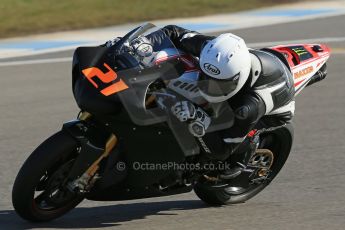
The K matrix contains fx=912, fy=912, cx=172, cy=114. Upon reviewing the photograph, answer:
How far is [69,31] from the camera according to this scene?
46.7ft

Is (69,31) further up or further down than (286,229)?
further down

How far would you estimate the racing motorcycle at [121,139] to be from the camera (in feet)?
17.7

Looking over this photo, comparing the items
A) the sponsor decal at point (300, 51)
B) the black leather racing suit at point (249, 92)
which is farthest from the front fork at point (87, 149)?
the sponsor decal at point (300, 51)

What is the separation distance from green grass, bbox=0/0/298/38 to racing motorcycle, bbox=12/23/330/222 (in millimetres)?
8611

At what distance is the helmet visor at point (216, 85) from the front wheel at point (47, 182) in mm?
856

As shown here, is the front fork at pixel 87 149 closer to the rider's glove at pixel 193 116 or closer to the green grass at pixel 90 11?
the rider's glove at pixel 193 116

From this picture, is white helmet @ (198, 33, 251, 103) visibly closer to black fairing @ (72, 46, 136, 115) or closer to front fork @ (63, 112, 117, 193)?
black fairing @ (72, 46, 136, 115)

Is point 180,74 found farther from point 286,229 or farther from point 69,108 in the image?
point 69,108

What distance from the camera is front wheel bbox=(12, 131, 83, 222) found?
5.39m

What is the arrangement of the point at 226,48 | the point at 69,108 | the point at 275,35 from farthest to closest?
1. the point at 275,35
2. the point at 69,108
3. the point at 226,48

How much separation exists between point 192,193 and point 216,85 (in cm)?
141

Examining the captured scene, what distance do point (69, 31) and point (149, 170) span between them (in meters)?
8.85

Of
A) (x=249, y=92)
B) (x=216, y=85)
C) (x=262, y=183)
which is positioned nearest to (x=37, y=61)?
(x=262, y=183)

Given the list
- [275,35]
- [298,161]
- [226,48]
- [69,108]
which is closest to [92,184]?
[226,48]
